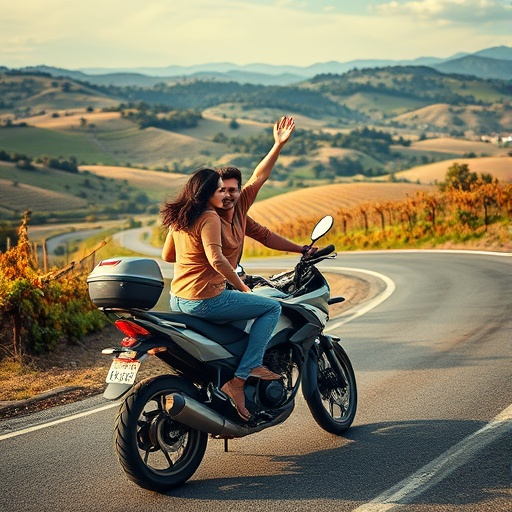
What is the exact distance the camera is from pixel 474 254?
26344mm

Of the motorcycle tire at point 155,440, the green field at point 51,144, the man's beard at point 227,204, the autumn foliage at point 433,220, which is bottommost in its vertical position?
the green field at point 51,144

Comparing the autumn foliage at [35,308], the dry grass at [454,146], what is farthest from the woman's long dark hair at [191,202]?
the dry grass at [454,146]

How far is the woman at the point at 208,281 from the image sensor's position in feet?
18.5

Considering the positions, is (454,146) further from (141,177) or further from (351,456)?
(351,456)

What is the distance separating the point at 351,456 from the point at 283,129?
2.68 metres

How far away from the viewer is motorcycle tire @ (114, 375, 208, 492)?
16.7ft

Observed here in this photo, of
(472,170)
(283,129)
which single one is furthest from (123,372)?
(472,170)

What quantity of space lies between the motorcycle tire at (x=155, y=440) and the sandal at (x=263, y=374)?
18.6 inches

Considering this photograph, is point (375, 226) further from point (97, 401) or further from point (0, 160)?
point (0, 160)

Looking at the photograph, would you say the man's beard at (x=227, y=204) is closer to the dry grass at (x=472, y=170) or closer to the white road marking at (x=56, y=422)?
the white road marking at (x=56, y=422)

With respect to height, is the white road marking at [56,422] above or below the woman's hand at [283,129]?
below

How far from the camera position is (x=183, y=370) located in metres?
5.57

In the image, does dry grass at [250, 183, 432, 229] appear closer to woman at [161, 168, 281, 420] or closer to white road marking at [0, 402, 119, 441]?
white road marking at [0, 402, 119, 441]

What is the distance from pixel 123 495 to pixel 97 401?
2.69 meters
